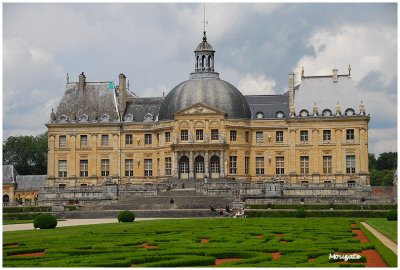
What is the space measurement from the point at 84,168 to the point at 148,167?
236 inches

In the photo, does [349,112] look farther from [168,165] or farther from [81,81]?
[81,81]

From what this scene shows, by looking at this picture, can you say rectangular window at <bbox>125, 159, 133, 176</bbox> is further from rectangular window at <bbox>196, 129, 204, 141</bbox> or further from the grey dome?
rectangular window at <bbox>196, 129, 204, 141</bbox>

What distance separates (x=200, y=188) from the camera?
64188mm

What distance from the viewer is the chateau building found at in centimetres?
7219

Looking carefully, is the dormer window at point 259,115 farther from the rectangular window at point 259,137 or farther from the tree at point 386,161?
the tree at point 386,161

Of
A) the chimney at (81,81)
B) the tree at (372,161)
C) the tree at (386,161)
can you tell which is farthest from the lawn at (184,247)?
the tree at (372,161)

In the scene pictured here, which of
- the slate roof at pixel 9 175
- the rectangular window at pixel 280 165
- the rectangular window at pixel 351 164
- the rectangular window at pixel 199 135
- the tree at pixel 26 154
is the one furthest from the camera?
the tree at pixel 26 154

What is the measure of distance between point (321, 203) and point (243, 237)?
2655 centimetres

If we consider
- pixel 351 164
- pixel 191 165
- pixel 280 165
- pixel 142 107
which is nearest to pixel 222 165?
pixel 191 165

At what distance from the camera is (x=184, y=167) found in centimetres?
7256

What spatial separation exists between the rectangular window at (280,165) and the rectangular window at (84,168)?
1758 centimetres

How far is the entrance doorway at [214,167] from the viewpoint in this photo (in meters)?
72.2

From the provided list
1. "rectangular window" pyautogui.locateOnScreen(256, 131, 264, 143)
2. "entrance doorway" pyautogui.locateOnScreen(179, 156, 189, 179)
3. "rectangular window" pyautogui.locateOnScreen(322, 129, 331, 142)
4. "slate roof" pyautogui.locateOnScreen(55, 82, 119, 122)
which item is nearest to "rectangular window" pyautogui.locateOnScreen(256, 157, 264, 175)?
"rectangular window" pyautogui.locateOnScreen(256, 131, 264, 143)

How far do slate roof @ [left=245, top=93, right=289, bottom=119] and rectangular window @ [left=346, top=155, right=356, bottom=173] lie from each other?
23.0ft
